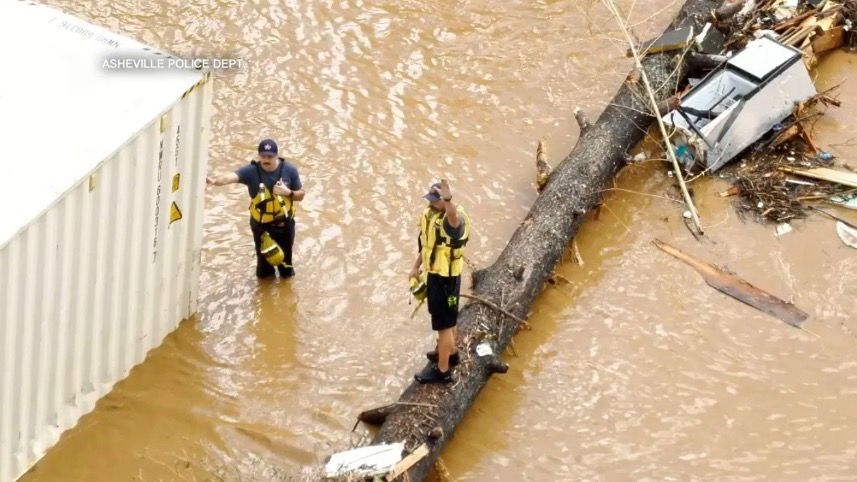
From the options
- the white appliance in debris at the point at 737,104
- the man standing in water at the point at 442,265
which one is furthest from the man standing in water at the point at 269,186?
the white appliance in debris at the point at 737,104

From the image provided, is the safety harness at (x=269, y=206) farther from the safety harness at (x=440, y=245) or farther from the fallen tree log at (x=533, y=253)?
the fallen tree log at (x=533, y=253)

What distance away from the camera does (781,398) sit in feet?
25.4

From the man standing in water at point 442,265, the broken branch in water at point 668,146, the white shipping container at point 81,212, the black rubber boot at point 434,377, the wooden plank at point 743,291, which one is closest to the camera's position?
the white shipping container at point 81,212

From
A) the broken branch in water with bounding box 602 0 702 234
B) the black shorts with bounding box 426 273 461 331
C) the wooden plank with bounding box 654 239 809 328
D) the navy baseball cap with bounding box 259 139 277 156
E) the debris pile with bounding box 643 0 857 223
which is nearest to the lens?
the black shorts with bounding box 426 273 461 331

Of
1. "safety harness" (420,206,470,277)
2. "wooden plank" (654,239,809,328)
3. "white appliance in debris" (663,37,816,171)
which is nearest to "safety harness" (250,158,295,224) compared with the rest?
"safety harness" (420,206,470,277)

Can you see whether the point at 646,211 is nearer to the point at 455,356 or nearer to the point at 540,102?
the point at 540,102

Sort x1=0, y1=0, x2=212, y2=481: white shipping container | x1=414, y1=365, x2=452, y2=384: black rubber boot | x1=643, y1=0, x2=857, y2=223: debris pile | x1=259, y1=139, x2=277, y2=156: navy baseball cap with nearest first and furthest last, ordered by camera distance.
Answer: x1=0, y1=0, x2=212, y2=481: white shipping container
x1=414, y1=365, x2=452, y2=384: black rubber boot
x1=259, y1=139, x2=277, y2=156: navy baseball cap
x1=643, y1=0, x2=857, y2=223: debris pile

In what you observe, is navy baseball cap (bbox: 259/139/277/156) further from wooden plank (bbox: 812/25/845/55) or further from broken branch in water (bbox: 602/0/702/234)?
wooden plank (bbox: 812/25/845/55)

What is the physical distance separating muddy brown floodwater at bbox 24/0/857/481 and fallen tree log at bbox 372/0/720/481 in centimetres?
35

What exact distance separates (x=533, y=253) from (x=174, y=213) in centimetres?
304

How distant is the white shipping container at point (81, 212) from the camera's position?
19.6ft

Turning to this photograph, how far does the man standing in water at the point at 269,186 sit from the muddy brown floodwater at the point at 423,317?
81cm

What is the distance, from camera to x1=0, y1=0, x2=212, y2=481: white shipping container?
19.6ft

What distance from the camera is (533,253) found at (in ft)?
27.7
